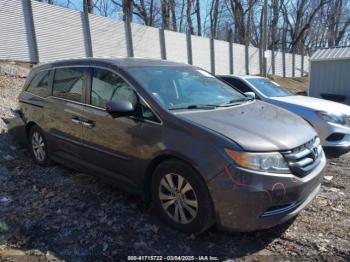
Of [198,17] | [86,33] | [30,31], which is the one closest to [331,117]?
[30,31]

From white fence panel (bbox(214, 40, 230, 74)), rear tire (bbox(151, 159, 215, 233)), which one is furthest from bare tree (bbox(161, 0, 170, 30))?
rear tire (bbox(151, 159, 215, 233))

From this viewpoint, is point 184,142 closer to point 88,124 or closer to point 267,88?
point 88,124

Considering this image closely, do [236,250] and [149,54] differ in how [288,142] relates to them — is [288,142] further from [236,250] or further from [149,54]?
[149,54]

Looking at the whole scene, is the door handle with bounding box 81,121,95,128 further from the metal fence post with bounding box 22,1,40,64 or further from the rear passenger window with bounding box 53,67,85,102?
the metal fence post with bounding box 22,1,40,64

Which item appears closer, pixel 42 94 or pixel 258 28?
pixel 42 94

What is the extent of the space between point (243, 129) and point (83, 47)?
13.6 m

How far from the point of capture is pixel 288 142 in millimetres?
3523

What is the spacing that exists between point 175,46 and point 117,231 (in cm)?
1921

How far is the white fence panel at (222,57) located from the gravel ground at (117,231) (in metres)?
22.2

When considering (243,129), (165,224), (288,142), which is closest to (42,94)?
(165,224)

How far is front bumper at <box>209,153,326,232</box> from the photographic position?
3.25m

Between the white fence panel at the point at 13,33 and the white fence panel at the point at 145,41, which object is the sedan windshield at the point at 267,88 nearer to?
the white fence panel at the point at 13,33

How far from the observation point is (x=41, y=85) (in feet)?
19.3

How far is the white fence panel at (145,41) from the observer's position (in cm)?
1902
